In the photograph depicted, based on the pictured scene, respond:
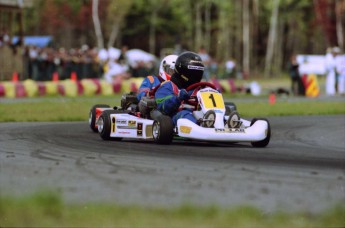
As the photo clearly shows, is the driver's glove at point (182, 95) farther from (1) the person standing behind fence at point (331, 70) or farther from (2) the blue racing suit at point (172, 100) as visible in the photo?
(1) the person standing behind fence at point (331, 70)

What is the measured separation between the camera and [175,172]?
28.0 ft

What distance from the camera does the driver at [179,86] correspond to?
1197 centimetres

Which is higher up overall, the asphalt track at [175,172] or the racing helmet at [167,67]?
the racing helmet at [167,67]

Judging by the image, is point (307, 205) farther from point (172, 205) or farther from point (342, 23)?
point (342, 23)

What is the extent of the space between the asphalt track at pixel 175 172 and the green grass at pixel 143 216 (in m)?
0.21

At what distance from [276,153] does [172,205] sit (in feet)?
13.6

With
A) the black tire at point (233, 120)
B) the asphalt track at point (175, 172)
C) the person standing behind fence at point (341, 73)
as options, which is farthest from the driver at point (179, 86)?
the person standing behind fence at point (341, 73)

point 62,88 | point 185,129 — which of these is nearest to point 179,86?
point 185,129

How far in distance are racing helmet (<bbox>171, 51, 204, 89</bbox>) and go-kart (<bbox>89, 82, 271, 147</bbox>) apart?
195mm

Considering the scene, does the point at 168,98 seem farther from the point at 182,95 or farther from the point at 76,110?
the point at 76,110

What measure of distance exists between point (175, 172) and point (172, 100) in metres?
3.50

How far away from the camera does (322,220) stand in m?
6.43

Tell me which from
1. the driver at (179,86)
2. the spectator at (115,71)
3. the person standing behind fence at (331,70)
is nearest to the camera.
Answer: the driver at (179,86)

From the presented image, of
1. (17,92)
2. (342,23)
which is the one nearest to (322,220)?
(17,92)
